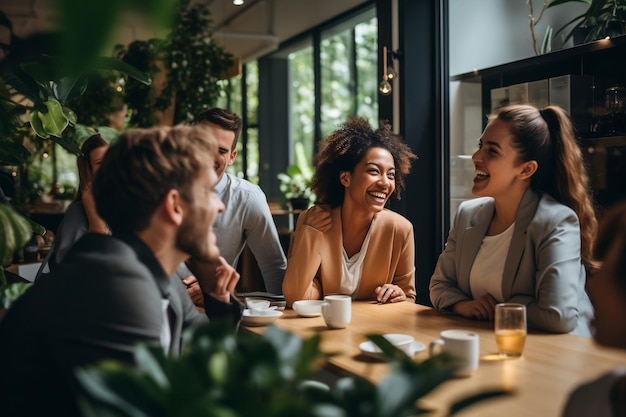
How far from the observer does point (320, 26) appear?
24.5ft

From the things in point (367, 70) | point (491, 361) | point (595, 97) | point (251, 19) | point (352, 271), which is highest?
point (251, 19)

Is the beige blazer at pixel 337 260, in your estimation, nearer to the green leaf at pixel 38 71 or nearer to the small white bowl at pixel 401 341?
the small white bowl at pixel 401 341

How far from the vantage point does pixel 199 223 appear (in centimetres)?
179

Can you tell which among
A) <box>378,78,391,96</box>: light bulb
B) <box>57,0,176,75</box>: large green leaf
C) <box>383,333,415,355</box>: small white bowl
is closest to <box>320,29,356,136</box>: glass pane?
<box>378,78,391,96</box>: light bulb

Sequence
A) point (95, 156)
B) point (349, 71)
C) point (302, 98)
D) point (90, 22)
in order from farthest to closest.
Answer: point (302, 98), point (349, 71), point (95, 156), point (90, 22)

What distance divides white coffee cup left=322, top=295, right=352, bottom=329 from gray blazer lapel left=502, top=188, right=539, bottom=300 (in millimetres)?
573

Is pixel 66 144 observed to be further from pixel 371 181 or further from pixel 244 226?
pixel 371 181

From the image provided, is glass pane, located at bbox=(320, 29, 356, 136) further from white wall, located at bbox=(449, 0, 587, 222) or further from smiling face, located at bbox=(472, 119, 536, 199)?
smiling face, located at bbox=(472, 119, 536, 199)

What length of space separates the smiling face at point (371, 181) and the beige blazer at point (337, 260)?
85 millimetres

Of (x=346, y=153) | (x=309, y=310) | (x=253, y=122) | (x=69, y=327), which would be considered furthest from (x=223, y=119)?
(x=253, y=122)

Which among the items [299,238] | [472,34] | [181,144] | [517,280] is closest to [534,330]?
[517,280]

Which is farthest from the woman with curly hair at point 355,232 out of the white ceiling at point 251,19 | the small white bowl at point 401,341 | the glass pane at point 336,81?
the glass pane at point 336,81

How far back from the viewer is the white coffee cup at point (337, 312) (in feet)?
7.66

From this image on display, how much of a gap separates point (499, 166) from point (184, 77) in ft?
15.0
